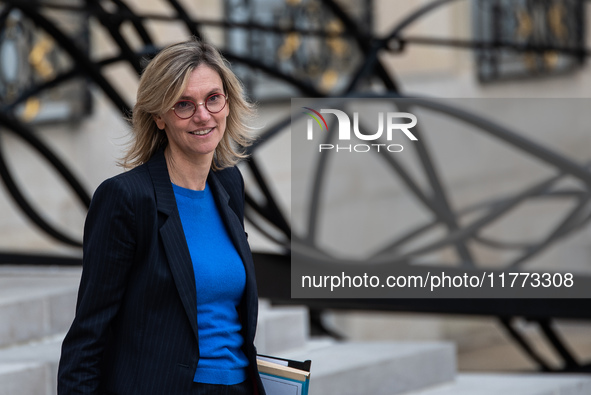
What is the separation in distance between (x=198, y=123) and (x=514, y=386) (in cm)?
214

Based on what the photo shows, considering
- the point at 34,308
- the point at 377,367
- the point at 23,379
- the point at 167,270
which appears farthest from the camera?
the point at 377,367

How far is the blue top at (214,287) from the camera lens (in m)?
1.49

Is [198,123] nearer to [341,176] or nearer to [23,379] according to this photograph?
[23,379]

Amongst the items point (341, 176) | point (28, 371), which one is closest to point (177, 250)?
point (28, 371)

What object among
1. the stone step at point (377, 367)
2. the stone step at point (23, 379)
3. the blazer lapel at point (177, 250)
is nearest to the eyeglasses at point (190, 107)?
the blazer lapel at point (177, 250)

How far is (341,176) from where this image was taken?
6875 millimetres

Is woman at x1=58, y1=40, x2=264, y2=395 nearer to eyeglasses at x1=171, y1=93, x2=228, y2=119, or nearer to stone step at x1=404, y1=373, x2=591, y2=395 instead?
eyeglasses at x1=171, y1=93, x2=228, y2=119

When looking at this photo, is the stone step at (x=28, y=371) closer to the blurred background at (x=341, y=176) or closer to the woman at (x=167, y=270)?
the blurred background at (x=341, y=176)

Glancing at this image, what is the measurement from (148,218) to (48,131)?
4.07 metres

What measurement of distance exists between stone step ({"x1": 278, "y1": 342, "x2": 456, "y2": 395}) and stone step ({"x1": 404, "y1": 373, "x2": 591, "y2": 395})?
0.05 m

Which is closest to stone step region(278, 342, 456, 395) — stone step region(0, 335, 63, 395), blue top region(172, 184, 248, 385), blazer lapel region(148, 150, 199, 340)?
stone step region(0, 335, 63, 395)

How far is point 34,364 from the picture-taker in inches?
97.3

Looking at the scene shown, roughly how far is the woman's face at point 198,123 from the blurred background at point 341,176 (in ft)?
2.09

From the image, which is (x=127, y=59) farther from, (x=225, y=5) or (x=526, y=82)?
(x=526, y=82)
